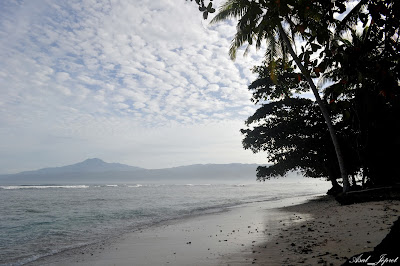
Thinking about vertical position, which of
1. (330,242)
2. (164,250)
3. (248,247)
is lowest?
(164,250)

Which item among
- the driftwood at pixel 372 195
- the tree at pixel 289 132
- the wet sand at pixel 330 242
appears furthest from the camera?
the tree at pixel 289 132

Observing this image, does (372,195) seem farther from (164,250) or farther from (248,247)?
(164,250)

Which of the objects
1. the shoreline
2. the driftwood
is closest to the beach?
the shoreline

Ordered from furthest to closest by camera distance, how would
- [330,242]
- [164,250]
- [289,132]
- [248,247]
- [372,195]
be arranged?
[289,132] → [372,195] → [164,250] → [248,247] → [330,242]

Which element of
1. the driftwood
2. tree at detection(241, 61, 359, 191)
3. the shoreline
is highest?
tree at detection(241, 61, 359, 191)

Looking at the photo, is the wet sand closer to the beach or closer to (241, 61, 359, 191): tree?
the beach

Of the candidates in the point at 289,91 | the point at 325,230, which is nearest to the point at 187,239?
the point at 325,230

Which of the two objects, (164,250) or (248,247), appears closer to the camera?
(248,247)

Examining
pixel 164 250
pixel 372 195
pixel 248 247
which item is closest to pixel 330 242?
pixel 248 247

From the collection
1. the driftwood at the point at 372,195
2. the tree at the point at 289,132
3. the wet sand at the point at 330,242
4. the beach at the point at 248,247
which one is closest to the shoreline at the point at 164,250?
the beach at the point at 248,247

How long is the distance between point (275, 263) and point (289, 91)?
19.0 m

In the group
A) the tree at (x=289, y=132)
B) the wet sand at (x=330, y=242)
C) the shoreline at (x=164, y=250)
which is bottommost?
the shoreline at (x=164, y=250)

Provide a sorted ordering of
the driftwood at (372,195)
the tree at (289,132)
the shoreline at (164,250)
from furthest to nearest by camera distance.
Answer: the tree at (289,132) → the driftwood at (372,195) → the shoreline at (164,250)

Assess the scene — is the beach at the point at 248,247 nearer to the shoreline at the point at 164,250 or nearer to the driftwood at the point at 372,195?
the shoreline at the point at 164,250
